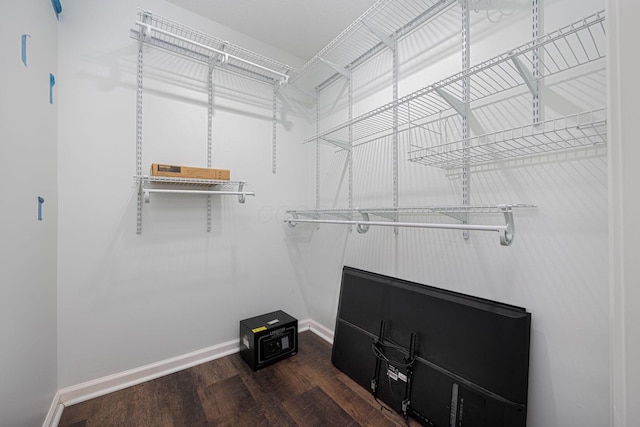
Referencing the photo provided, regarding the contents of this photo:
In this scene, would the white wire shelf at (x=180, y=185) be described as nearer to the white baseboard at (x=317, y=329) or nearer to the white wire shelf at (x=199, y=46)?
the white wire shelf at (x=199, y=46)

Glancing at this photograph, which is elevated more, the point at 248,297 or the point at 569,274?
the point at 569,274

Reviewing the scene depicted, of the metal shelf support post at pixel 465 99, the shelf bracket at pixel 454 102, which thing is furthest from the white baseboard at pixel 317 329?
the shelf bracket at pixel 454 102

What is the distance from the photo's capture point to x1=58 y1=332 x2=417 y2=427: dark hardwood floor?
146 cm

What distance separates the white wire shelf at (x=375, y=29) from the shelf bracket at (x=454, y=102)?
2.20 ft

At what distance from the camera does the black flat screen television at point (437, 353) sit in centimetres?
118

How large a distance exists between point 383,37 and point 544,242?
5.28ft

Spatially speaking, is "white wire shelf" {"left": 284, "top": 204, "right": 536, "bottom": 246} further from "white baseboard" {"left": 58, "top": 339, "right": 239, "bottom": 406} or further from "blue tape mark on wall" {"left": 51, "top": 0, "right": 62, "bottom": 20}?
"blue tape mark on wall" {"left": 51, "top": 0, "right": 62, "bottom": 20}

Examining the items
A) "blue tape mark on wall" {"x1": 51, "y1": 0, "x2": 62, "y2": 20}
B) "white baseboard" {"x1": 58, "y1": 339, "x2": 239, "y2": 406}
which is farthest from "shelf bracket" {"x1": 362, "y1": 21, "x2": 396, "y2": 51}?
"white baseboard" {"x1": 58, "y1": 339, "x2": 239, "y2": 406}

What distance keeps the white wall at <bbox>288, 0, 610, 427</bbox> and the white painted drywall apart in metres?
0.73

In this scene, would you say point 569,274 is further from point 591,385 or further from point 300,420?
point 300,420

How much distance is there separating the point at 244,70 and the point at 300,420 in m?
2.64

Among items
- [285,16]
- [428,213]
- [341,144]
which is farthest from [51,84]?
[428,213]

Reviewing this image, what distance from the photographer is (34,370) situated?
47.9 inches

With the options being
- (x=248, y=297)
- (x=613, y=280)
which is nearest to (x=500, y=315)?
(x=613, y=280)
